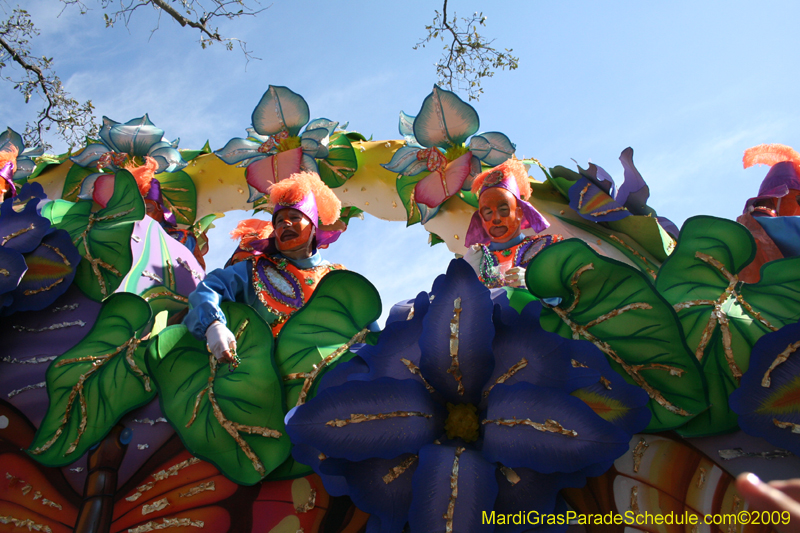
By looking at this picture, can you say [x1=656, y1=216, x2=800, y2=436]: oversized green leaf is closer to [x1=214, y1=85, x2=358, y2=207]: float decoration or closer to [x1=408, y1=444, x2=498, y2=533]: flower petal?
[x1=408, y1=444, x2=498, y2=533]: flower petal

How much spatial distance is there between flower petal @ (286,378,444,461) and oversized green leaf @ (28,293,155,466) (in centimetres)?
74

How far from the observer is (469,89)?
173 inches

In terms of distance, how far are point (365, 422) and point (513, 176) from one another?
75.5 inches

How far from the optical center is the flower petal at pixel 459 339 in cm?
123

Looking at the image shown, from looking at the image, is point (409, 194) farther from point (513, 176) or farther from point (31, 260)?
point (31, 260)

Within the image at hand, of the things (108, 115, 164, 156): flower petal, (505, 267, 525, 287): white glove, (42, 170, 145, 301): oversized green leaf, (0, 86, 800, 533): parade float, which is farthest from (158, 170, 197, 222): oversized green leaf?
(505, 267, 525, 287): white glove

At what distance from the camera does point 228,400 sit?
1506mm

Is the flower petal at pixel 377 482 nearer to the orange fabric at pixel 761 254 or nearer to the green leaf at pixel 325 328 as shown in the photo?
the green leaf at pixel 325 328

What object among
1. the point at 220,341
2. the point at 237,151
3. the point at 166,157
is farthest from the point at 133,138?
the point at 220,341

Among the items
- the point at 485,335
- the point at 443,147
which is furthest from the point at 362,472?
the point at 443,147

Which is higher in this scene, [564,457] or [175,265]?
[175,265]

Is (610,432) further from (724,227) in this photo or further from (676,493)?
(724,227)

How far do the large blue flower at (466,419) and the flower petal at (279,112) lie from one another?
2.39 metres

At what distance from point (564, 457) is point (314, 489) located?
26.1 inches
